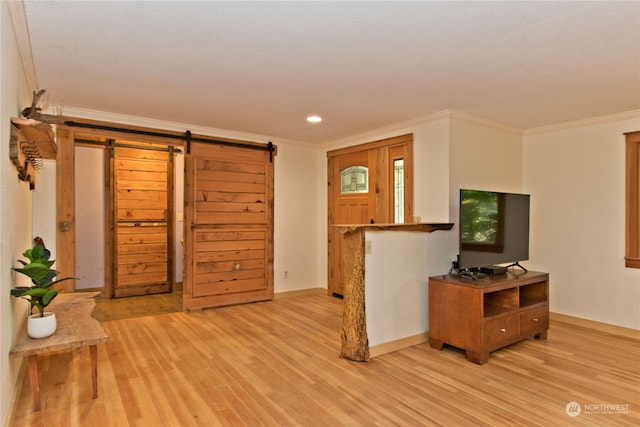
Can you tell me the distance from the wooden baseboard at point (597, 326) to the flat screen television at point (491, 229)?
100cm

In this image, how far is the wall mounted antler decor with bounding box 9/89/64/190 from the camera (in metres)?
2.10

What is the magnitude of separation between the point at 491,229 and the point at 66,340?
3.61 m

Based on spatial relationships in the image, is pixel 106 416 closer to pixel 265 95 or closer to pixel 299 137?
pixel 265 95

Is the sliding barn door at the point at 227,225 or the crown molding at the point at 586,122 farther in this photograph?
the sliding barn door at the point at 227,225

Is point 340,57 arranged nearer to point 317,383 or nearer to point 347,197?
point 317,383

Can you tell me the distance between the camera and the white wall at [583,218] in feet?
13.1

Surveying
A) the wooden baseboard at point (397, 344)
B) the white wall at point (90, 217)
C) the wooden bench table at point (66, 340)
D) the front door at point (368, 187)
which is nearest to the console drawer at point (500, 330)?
the wooden baseboard at point (397, 344)

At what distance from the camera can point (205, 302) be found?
15.9ft

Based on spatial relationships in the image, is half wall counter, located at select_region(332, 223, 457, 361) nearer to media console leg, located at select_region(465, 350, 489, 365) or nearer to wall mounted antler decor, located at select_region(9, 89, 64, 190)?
media console leg, located at select_region(465, 350, 489, 365)

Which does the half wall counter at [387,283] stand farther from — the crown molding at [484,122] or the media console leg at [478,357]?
the crown molding at [484,122]

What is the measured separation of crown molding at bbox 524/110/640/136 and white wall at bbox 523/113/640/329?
0.06 feet

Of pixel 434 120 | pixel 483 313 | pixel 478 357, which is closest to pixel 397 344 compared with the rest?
pixel 478 357

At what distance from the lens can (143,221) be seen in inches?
232

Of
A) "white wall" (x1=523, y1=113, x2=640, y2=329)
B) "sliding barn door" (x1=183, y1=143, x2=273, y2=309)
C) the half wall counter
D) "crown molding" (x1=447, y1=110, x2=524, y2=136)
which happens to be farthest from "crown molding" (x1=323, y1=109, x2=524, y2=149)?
"sliding barn door" (x1=183, y1=143, x2=273, y2=309)
